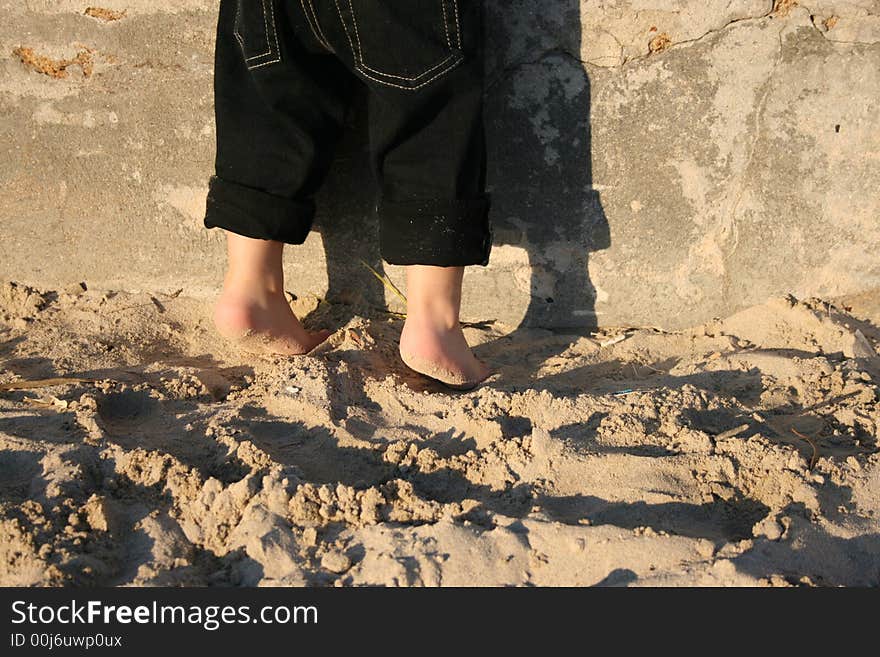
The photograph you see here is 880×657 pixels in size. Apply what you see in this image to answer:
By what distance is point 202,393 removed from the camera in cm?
188

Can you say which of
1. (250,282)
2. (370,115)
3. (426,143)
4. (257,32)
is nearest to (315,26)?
(257,32)

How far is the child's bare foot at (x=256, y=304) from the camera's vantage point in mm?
2080

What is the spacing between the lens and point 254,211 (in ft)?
6.59

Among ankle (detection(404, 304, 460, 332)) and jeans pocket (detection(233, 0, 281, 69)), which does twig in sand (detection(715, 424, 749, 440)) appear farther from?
jeans pocket (detection(233, 0, 281, 69))

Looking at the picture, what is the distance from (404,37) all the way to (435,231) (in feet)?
1.34

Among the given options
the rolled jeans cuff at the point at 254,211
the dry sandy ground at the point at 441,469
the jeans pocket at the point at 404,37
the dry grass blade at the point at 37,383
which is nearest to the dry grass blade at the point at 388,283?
the dry sandy ground at the point at 441,469

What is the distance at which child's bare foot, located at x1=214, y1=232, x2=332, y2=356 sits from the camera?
6.82 feet

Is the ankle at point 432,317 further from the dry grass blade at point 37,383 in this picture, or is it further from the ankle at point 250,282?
the dry grass blade at point 37,383

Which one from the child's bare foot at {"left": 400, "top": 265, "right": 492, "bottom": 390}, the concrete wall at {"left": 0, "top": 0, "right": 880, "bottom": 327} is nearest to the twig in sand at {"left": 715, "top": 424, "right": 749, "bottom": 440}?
the child's bare foot at {"left": 400, "top": 265, "right": 492, "bottom": 390}

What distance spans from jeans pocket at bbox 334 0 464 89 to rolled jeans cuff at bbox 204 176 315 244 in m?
0.38

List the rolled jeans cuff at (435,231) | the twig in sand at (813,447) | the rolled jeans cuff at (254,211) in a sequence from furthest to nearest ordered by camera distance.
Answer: the rolled jeans cuff at (254,211)
the rolled jeans cuff at (435,231)
the twig in sand at (813,447)

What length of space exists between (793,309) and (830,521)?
945mm

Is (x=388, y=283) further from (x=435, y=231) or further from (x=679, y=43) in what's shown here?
(x=679, y=43)

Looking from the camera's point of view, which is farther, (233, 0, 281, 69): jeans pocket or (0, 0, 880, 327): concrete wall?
(0, 0, 880, 327): concrete wall
